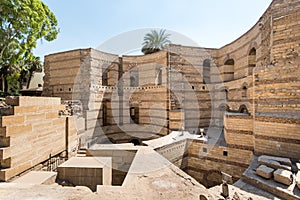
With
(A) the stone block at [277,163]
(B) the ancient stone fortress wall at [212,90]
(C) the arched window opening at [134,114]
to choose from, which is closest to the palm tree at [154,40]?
(B) the ancient stone fortress wall at [212,90]

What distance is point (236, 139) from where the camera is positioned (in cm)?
788

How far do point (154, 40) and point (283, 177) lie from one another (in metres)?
20.9

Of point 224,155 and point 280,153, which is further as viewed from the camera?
point 224,155

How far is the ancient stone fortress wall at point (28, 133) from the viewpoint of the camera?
380cm

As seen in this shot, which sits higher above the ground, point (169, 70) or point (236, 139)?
point (169, 70)

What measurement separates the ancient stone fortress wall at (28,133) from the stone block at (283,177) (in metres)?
7.01

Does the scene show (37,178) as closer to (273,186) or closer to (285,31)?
(273,186)

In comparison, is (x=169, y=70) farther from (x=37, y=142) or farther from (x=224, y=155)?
(x=37, y=142)

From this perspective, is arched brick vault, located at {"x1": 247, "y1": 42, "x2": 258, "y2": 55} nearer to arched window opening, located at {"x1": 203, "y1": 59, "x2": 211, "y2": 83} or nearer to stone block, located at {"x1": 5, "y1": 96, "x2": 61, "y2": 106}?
arched window opening, located at {"x1": 203, "y1": 59, "x2": 211, "y2": 83}

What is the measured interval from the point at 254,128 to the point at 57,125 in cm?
810

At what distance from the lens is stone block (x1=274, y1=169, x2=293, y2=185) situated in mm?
4312

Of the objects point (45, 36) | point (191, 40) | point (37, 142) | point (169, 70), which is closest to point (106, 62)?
point (45, 36)

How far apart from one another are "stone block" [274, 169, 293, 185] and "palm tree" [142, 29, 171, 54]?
780 inches

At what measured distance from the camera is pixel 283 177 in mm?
4371
